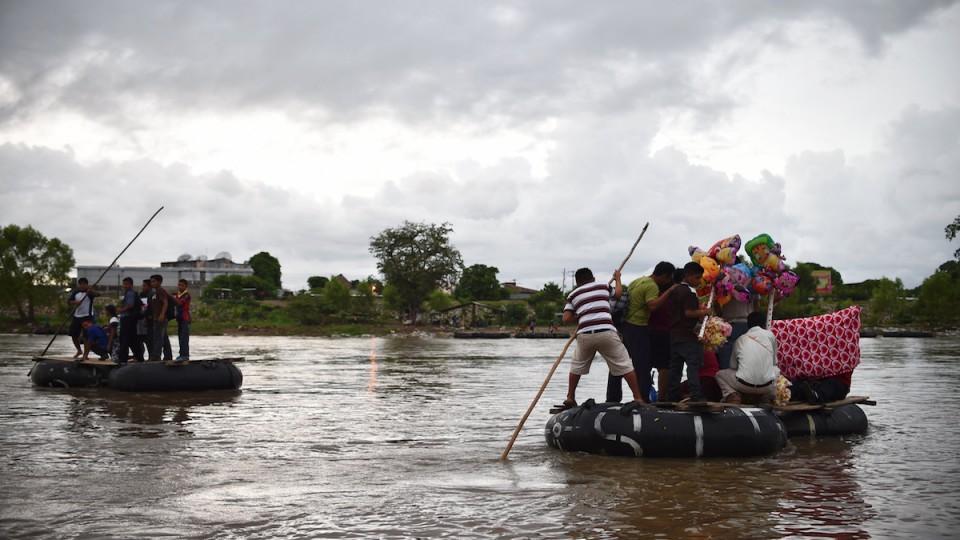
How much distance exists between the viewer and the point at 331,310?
87.7 m

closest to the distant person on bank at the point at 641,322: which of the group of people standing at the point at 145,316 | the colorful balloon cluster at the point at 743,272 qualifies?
the colorful balloon cluster at the point at 743,272

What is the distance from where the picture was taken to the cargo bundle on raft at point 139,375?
17.8m

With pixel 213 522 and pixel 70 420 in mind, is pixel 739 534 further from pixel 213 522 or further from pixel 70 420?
pixel 70 420

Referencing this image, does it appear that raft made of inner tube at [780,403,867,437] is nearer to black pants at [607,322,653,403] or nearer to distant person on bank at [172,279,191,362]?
black pants at [607,322,653,403]

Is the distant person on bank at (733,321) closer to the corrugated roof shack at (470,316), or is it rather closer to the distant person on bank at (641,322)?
the distant person on bank at (641,322)

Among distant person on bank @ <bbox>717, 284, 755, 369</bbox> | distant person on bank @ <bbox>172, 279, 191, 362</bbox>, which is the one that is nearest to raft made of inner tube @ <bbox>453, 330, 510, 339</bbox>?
distant person on bank @ <bbox>172, 279, 191, 362</bbox>

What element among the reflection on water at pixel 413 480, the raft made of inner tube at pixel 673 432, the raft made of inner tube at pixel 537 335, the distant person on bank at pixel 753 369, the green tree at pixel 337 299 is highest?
the green tree at pixel 337 299

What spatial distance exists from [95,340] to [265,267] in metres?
133

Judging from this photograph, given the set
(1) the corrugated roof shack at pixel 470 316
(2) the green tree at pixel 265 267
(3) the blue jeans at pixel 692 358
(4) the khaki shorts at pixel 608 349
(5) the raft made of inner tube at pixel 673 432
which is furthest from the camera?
(2) the green tree at pixel 265 267

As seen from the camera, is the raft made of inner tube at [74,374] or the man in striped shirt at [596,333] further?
the raft made of inner tube at [74,374]

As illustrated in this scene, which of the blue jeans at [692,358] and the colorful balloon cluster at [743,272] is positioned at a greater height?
the colorful balloon cluster at [743,272]

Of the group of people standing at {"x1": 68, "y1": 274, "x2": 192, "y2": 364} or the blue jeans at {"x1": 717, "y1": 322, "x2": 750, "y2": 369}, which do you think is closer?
the blue jeans at {"x1": 717, "y1": 322, "x2": 750, "y2": 369}

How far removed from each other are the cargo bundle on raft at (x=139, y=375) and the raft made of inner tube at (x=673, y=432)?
403 inches

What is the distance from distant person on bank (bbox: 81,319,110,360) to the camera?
20.2 m
